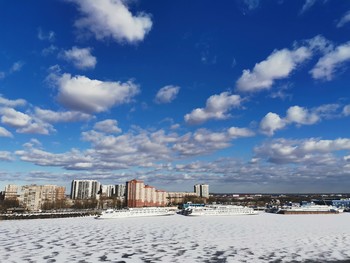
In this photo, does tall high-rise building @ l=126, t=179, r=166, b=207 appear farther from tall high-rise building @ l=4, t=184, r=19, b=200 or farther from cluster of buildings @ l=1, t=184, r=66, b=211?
tall high-rise building @ l=4, t=184, r=19, b=200

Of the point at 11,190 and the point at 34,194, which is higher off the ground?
the point at 11,190

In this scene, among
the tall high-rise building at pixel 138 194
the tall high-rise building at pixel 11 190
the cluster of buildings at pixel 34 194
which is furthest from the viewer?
the tall high-rise building at pixel 11 190

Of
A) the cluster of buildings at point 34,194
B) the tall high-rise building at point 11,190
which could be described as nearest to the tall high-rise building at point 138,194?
the cluster of buildings at point 34,194

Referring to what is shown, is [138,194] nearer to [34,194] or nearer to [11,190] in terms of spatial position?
[34,194]

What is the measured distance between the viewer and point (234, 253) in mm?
23250

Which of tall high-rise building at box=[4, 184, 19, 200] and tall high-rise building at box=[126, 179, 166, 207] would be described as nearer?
tall high-rise building at box=[126, 179, 166, 207]

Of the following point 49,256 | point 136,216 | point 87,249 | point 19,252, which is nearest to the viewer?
point 49,256

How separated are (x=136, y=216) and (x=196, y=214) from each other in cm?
1618

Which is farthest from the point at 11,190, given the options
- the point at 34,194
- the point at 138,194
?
the point at 138,194

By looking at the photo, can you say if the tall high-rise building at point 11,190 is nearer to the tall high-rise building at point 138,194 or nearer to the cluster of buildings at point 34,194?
the cluster of buildings at point 34,194

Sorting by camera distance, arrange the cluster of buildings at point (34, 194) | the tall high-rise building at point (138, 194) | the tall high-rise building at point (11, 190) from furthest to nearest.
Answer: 1. the tall high-rise building at point (11, 190)
2. the cluster of buildings at point (34, 194)
3. the tall high-rise building at point (138, 194)

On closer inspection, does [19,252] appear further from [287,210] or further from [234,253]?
[287,210]

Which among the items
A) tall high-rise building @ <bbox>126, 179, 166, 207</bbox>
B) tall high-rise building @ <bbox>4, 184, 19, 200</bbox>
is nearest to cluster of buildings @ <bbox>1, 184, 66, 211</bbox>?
tall high-rise building @ <bbox>4, 184, 19, 200</bbox>

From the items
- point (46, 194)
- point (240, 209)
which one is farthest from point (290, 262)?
point (46, 194)
